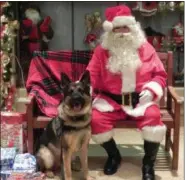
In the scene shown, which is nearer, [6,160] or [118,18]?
[6,160]

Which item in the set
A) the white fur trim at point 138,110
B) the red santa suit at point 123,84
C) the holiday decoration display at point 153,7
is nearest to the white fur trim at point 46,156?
the red santa suit at point 123,84

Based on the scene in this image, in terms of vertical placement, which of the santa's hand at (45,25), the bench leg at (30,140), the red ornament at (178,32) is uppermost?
the santa's hand at (45,25)

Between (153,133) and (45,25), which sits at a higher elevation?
(45,25)

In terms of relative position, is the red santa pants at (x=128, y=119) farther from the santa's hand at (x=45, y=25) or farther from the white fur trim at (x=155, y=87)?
the santa's hand at (x=45, y=25)

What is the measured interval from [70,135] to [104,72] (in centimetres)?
56

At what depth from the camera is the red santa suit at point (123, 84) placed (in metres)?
2.65

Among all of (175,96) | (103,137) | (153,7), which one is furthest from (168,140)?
(153,7)

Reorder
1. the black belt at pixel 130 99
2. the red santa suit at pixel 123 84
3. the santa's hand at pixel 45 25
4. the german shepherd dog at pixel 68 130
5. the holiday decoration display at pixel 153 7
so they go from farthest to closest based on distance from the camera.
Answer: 1. the santa's hand at pixel 45 25
2. the holiday decoration display at pixel 153 7
3. the black belt at pixel 130 99
4. the red santa suit at pixel 123 84
5. the german shepherd dog at pixel 68 130

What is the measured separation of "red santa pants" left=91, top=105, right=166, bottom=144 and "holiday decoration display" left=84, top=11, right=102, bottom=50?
5.78 ft

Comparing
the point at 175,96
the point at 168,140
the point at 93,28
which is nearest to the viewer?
the point at 175,96

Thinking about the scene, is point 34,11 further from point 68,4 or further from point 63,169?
point 63,169

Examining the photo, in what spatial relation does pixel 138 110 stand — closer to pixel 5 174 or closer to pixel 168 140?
pixel 168 140

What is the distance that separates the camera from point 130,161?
10.00 ft

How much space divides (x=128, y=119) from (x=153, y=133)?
0.24 meters
